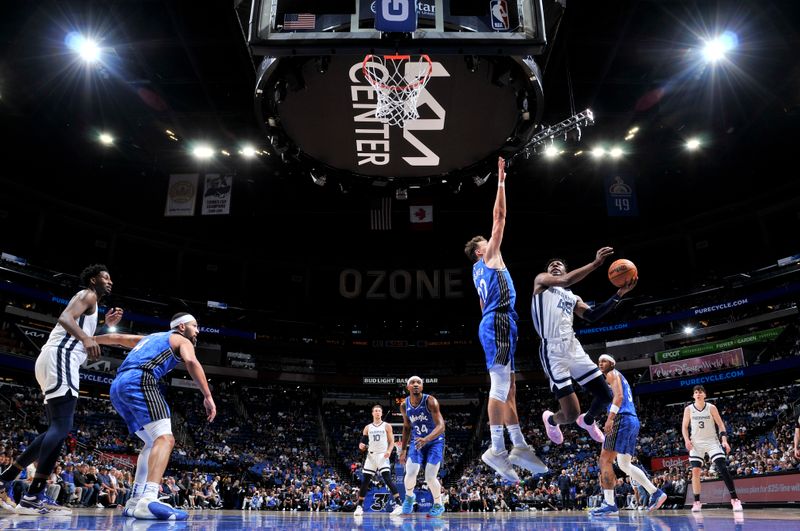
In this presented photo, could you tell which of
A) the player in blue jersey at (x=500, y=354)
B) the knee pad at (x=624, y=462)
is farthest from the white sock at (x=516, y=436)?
the knee pad at (x=624, y=462)

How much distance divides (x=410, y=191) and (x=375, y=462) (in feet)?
34.6

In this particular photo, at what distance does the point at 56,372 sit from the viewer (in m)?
5.82

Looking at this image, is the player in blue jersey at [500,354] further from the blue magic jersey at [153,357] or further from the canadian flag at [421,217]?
the canadian flag at [421,217]

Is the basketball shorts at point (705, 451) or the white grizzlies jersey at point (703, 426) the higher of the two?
the white grizzlies jersey at point (703, 426)

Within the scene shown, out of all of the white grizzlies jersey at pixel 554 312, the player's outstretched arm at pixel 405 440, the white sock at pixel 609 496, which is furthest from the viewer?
the player's outstretched arm at pixel 405 440

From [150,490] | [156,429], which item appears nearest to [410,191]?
[156,429]

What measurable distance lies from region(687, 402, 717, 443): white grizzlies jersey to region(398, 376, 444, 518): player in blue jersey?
4.52 m

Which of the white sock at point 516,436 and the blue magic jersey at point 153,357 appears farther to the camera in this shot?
the white sock at point 516,436

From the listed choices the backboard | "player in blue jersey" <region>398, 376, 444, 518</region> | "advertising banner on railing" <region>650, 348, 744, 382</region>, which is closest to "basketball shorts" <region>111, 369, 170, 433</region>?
the backboard

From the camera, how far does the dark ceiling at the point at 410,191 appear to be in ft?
52.5

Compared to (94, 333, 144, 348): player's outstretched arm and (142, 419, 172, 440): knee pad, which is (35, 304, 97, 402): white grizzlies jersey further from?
(142, 419, 172, 440): knee pad

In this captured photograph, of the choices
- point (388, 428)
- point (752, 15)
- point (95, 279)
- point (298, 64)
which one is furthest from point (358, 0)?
point (752, 15)

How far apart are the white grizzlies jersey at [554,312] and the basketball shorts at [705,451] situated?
525 centimetres

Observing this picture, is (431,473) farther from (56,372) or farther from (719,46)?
(719,46)
